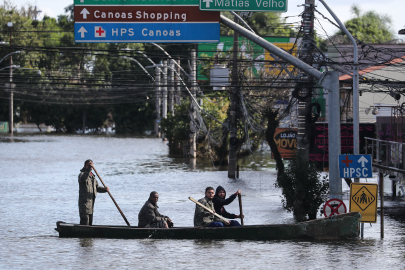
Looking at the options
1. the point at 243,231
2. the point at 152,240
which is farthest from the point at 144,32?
the point at 243,231

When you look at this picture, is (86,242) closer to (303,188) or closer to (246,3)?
(303,188)

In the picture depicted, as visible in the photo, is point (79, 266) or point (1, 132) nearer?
point (79, 266)

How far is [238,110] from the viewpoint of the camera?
105 feet

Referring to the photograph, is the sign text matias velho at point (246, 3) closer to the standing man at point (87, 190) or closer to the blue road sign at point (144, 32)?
the blue road sign at point (144, 32)

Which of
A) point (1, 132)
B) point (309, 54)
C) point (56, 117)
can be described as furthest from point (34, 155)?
point (56, 117)

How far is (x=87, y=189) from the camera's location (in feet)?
51.5

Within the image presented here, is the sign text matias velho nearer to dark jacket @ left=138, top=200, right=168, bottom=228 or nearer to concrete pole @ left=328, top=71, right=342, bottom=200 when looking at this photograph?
concrete pole @ left=328, top=71, right=342, bottom=200

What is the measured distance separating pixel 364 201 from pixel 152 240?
5.51m

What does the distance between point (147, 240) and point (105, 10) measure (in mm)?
5972

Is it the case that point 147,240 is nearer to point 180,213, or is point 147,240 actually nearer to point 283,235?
point 283,235

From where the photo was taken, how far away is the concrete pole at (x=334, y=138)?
16.7 m

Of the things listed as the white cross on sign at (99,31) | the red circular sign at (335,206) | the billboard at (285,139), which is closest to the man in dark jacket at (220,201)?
the red circular sign at (335,206)

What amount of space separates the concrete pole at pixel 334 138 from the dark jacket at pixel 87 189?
6112mm

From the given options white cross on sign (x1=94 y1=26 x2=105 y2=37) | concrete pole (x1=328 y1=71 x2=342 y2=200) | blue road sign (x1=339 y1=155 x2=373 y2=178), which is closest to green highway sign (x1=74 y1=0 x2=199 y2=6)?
white cross on sign (x1=94 y1=26 x2=105 y2=37)
